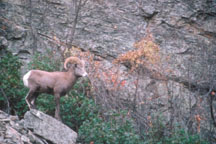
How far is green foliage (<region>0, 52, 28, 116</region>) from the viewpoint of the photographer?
945cm

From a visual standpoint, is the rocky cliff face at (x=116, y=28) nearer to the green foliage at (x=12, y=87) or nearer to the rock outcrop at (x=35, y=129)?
the green foliage at (x=12, y=87)

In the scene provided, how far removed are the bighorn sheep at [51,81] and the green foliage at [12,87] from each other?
196cm

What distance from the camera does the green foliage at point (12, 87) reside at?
9.45 meters

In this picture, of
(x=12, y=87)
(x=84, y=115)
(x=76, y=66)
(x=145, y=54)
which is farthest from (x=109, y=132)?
(x=12, y=87)

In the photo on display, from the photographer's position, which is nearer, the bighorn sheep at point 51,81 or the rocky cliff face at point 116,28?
the bighorn sheep at point 51,81

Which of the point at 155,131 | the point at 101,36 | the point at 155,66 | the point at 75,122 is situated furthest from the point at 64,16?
the point at 155,131

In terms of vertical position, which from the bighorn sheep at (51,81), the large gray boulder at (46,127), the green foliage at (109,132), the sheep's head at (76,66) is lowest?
the green foliage at (109,132)

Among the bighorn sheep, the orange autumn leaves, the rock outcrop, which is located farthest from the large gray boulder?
the orange autumn leaves

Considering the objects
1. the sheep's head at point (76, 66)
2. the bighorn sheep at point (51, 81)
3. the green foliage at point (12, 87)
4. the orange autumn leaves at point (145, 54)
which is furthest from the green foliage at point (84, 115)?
the orange autumn leaves at point (145, 54)

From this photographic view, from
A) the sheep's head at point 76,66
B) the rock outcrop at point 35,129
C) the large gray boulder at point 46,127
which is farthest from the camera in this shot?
the sheep's head at point 76,66

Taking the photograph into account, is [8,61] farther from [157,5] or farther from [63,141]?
[157,5]

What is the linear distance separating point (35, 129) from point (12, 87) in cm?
304

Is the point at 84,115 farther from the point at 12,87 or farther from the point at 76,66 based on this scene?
the point at 12,87

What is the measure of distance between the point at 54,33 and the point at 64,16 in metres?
0.96
